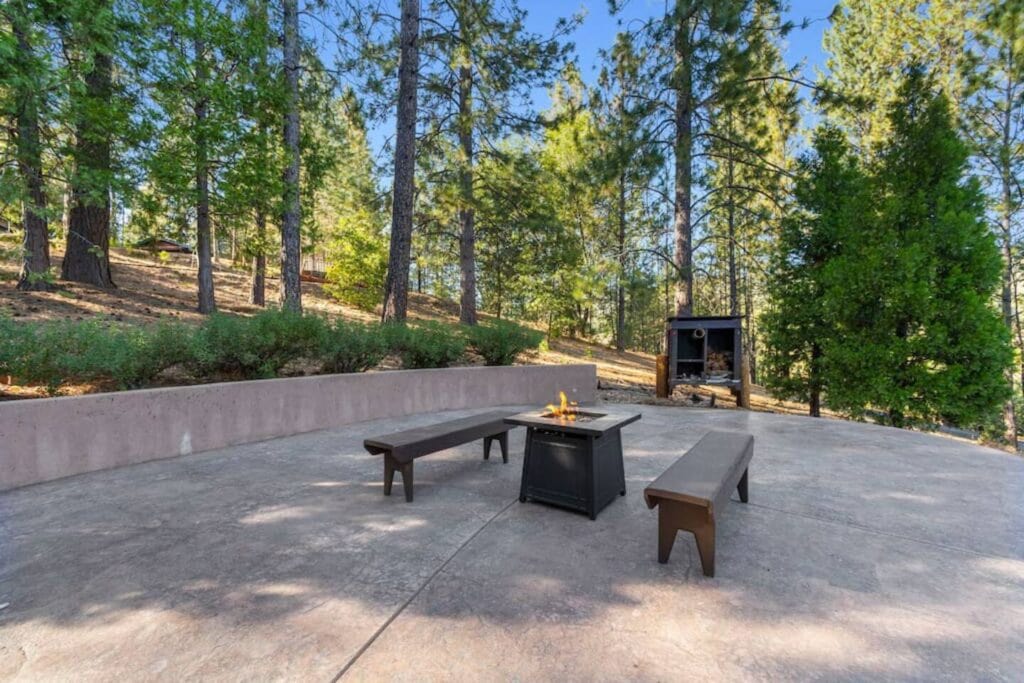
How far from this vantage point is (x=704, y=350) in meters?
7.90

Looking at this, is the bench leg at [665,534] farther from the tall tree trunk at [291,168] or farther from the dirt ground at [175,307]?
the tall tree trunk at [291,168]

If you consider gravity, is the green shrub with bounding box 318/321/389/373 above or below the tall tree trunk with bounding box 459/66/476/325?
below

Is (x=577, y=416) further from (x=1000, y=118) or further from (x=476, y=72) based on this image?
(x=1000, y=118)

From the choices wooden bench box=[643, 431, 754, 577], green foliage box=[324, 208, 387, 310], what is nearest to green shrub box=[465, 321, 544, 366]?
wooden bench box=[643, 431, 754, 577]

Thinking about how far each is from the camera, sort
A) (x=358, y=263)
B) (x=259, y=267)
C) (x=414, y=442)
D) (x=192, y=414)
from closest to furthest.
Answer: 1. (x=414, y=442)
2. (x=192, y=414)
3. (x=259, y=267)
4. (x=358, y=263)

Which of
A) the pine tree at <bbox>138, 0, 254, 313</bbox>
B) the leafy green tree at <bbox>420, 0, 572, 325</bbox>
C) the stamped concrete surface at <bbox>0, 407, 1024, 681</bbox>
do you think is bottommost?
the stamped concrete surface at <bbox>0, 407, 1024, 681</bbox>

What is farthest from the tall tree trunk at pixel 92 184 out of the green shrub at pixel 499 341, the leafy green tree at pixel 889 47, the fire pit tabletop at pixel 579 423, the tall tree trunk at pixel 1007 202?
the tall tree trunk at pixel 1007 202

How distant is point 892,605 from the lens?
196 cm

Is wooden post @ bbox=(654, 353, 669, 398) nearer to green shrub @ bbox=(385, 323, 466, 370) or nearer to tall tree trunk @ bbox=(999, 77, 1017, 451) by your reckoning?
green shrub @ bbox=(385, 323, 466, 370)

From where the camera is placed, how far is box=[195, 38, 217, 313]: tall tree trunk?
6559 mm

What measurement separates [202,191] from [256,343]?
324 centimetres

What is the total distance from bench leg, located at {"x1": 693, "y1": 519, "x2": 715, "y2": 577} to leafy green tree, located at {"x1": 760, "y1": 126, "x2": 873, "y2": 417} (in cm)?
639

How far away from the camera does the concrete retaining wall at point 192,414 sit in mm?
3354

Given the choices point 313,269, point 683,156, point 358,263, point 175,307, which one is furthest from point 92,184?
point 313,269
